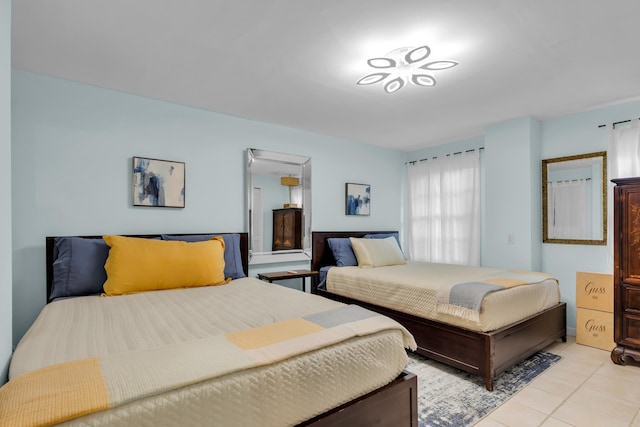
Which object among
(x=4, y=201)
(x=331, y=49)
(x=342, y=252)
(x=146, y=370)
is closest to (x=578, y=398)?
(x=342, y=252)

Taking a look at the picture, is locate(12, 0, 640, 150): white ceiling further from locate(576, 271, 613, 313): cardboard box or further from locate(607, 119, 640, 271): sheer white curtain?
locate(576, 271, 613, 313): cardboard box

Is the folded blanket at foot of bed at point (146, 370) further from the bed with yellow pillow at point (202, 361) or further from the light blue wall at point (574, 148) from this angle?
the light blue wall at point (574, 148)

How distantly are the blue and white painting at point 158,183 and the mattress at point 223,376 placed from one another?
1.12m

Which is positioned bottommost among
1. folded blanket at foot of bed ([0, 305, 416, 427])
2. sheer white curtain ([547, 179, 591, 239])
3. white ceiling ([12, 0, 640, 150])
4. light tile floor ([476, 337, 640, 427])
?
light tile floor ([476, 337, 640, 427])

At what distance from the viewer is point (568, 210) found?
138 inches

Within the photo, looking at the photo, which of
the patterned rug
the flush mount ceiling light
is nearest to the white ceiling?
the flush mount ceiling light

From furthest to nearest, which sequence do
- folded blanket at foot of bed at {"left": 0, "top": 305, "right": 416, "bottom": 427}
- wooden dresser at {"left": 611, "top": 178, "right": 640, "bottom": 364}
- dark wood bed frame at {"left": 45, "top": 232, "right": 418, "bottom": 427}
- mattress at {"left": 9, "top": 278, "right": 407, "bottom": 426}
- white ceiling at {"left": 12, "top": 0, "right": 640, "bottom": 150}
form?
wooden dresser at {"left": 611, "top": 178, "right": 640, "bottom": 364}
white ceiling at {"left": 12, "top": 0, "right": 640, "bottom": 150}
dark wood bed frame at {"left": 45, "top": 232, "right": 418, "bottom": 427}
mattress at {"left": 9, "top": 278, "right": 407, "bottom": 426}
folded blanket at foot of bed at {"left": 0, "top": 305, "right": 416, "bottom": 427}

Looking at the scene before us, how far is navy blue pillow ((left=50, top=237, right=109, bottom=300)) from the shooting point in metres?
2.38

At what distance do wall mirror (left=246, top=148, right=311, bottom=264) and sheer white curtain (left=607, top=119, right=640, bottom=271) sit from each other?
10.1 feet

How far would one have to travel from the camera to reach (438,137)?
4.45 meters

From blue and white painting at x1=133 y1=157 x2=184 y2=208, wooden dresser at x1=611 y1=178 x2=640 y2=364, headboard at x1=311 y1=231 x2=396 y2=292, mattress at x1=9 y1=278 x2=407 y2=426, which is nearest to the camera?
mattress at x1=9 y1=278 x2=407 y2=426

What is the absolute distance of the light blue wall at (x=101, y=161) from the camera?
248 cm

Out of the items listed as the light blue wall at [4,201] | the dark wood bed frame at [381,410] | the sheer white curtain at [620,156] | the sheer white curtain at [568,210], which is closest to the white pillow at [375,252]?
the sheer white curtain at [568,210]

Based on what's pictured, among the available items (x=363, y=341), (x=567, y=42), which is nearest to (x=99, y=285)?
(x=363, y=341)
